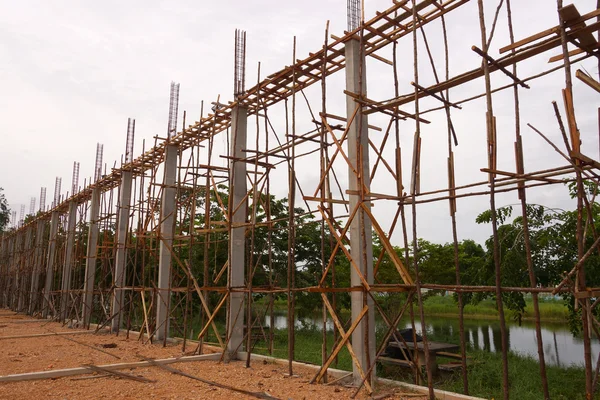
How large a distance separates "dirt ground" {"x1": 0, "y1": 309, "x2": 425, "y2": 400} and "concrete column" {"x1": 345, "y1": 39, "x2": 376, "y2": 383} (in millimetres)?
875

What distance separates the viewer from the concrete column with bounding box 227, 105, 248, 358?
12.4 meters

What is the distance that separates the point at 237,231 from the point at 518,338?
2184 centimetres

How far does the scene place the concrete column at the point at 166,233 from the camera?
15859 mm

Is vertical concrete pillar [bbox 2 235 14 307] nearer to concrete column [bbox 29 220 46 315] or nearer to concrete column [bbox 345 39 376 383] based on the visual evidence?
concrete column [bbox 29 220 46 315]

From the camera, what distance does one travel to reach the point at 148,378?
9.48 m

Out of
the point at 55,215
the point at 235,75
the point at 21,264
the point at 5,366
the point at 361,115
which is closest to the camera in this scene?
the point at 361,115

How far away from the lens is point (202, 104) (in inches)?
576

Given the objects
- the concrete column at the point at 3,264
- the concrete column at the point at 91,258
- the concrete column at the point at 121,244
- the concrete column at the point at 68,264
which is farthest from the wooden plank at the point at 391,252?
the concrete column at the point at 3,264

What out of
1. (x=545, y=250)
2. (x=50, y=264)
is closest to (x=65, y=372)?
(x=545, y=250)

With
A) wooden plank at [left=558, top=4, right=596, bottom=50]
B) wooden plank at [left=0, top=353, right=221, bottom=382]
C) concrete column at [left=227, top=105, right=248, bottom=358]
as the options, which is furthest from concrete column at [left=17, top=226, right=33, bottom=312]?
wooden plank at [left=558, top=4, right=596, bottom=50]

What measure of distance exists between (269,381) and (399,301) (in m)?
11.3

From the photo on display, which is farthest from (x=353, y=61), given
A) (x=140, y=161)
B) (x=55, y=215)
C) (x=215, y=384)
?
(x=55, y=215)

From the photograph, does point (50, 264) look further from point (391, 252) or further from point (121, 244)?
point (391, 252)

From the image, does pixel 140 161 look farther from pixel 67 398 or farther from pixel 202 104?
pixel 67 398
